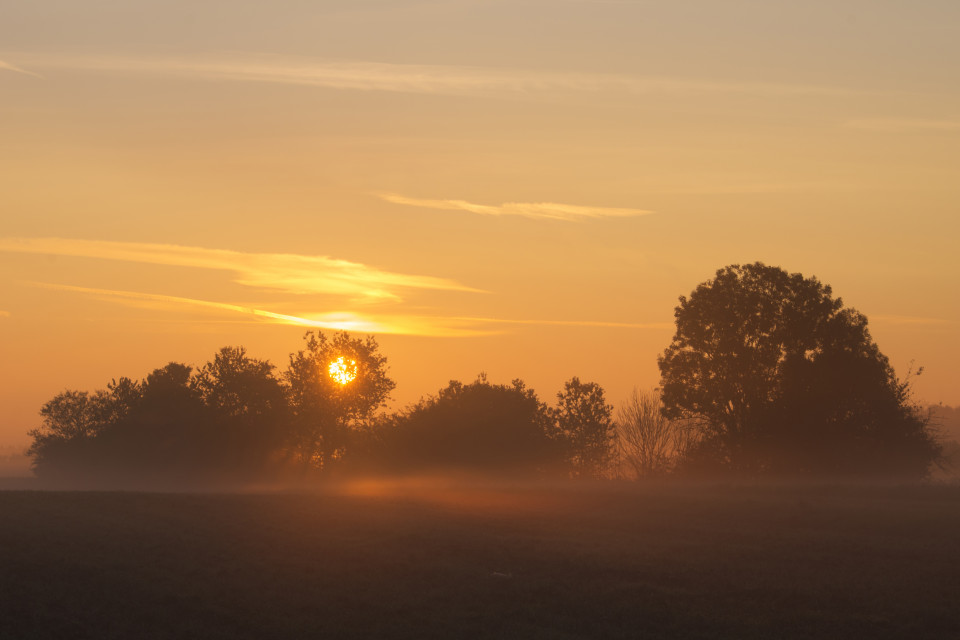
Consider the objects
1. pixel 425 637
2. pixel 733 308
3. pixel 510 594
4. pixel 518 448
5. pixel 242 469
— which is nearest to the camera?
pixel 425 637

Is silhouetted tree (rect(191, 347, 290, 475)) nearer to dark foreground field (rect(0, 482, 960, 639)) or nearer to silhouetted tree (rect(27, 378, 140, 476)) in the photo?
silhouetted tree (rect(27, 378, 140, 476))

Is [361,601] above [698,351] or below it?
below

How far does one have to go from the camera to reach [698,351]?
69.1 meters

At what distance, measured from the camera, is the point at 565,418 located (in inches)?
4250

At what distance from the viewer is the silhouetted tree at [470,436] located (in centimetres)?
8644

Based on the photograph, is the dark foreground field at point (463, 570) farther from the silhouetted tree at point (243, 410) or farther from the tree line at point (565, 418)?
the silhouetted tree at point (243, 410)

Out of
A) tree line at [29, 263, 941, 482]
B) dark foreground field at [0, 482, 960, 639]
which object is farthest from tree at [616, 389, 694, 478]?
dark foreground field at [0, 482, 960, 639]

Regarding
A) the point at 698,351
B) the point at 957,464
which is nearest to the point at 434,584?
the point at 698,351

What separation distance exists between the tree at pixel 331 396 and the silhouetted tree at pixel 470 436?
12.5 feet

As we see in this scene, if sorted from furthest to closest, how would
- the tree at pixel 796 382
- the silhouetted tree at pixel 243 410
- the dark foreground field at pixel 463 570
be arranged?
1. the silhouetted tree at pixel 243 410
2. the tree at pixel 796 382
3. the dark foreground field at pixel 463 570

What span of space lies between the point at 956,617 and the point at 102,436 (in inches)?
3290

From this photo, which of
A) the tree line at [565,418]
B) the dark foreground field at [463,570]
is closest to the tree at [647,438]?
the tree line at [565,418]

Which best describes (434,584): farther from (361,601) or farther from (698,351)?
(698,351)

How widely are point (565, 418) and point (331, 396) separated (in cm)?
3138
